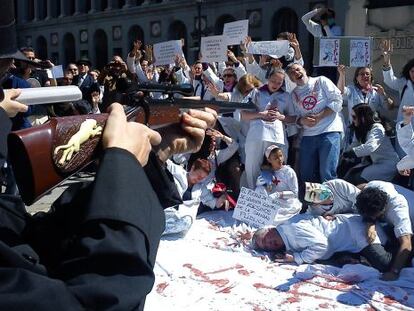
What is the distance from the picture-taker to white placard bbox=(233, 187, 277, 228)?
5.46 meters

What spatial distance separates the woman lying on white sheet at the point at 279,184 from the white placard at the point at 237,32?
2.99 metres

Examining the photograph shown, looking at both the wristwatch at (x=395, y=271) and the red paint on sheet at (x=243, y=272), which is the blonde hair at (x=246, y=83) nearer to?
the red paint on sheet at (x=243, y=272)

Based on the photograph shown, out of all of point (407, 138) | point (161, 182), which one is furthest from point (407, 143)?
point (161, 182)

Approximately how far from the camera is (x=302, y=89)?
20.0 feet

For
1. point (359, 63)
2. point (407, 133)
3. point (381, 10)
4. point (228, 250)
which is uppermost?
point (381, 10)

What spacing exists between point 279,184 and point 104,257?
16.1 feet

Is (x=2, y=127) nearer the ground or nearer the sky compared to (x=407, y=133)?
nearer the sky

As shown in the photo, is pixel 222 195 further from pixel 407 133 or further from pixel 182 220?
pixel 407 133

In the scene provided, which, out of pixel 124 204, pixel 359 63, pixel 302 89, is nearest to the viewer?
pixel 124 204

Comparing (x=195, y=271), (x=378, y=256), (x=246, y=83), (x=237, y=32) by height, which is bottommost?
(x=195, y=271)

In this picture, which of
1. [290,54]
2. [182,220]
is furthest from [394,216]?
[290,54]

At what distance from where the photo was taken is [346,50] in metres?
7.15

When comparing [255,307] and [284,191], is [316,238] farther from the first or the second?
[255,307]

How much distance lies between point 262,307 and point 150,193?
2956 millimetres
